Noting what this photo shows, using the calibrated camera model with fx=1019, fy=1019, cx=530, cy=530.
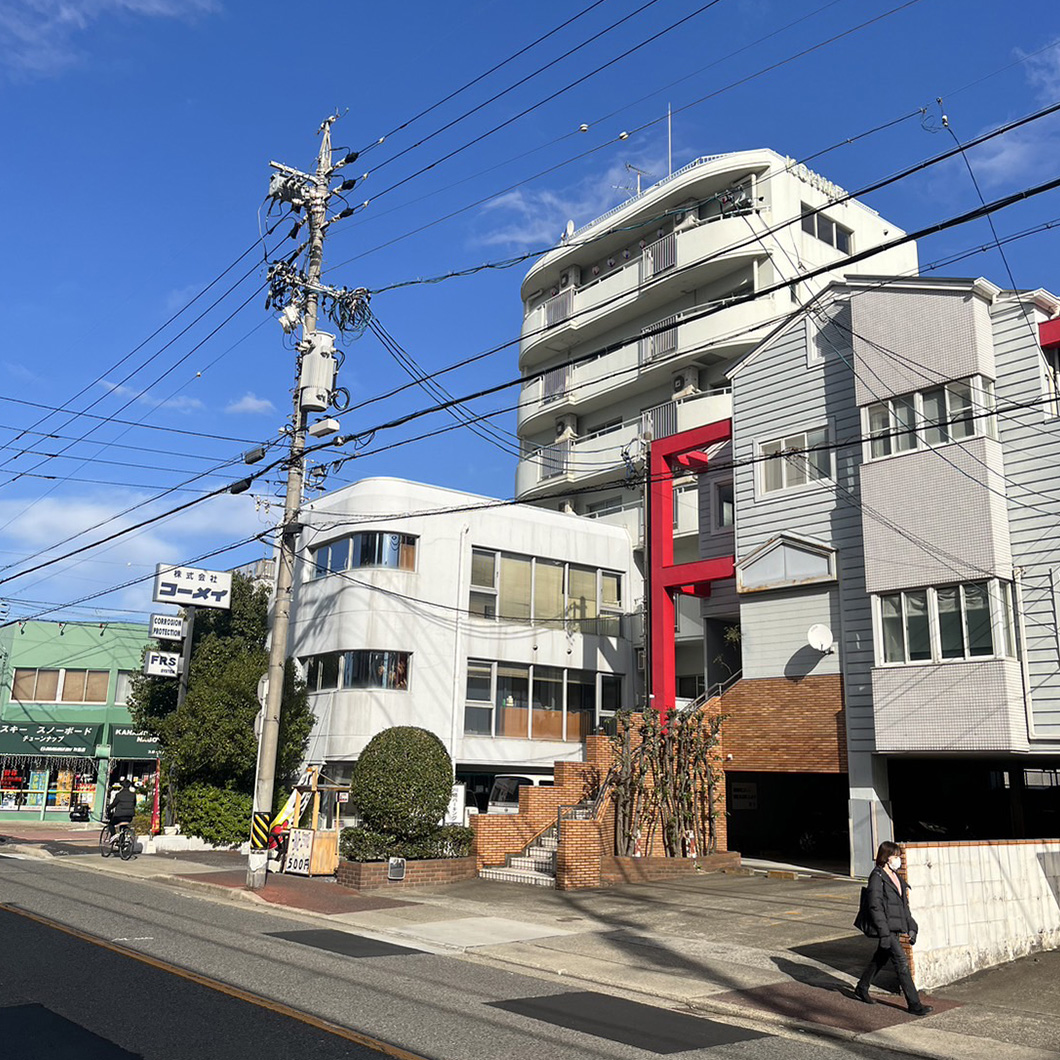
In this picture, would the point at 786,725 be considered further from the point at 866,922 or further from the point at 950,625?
the point at 866,922

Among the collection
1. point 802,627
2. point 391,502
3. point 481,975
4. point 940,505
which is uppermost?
point 391,502

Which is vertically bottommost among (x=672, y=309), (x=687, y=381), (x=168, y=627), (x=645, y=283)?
(x=168, y=627)

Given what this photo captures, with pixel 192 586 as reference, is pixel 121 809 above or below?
below

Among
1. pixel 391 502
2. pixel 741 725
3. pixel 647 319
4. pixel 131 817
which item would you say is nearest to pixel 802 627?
pixel 741 725

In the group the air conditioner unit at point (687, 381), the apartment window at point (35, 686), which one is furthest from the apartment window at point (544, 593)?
the apartment window at point (35, 686)

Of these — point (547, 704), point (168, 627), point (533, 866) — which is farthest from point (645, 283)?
point (533, 866)

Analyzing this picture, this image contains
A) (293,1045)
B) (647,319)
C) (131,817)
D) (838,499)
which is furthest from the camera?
(647,319)

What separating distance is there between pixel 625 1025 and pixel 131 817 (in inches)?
771

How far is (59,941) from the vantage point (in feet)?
39.2

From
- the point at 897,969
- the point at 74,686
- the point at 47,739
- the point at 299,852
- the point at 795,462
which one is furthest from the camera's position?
the point at 74,686

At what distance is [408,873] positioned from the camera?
19.2 meters

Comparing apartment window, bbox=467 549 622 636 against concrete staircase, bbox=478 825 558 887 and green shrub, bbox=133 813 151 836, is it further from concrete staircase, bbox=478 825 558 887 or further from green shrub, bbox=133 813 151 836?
green shrub, bbox=133 813 151 836

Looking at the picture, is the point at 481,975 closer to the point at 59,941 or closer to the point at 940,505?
the point at 59,941

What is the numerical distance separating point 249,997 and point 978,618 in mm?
14712
